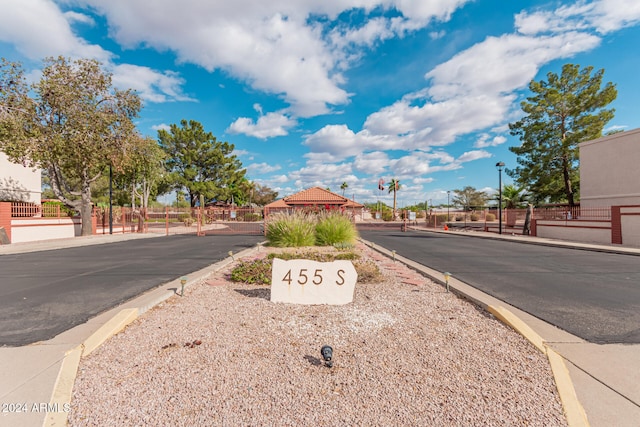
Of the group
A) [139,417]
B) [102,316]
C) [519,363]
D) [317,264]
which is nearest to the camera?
[139,417]

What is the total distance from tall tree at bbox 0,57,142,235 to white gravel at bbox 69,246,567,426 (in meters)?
17.1

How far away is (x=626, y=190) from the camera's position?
733 inches

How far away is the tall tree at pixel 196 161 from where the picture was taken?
4634 centimetres

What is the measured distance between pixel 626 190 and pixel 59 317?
26.9 m

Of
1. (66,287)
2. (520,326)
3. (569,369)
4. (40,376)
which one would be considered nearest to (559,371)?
(569,369)

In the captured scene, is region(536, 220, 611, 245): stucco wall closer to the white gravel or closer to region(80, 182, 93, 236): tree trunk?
the white gravel

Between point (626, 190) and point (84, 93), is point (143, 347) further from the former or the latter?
point (626, 190)

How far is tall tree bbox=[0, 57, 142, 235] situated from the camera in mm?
15195

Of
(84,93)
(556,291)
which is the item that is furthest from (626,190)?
(84,93)

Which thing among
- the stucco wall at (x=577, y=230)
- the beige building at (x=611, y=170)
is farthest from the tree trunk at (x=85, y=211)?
the beige building at (x=611, y=170)

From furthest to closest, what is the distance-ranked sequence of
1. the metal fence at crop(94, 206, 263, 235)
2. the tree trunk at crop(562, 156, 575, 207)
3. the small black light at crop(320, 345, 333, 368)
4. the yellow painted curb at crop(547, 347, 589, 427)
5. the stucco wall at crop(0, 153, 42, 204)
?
the tree trunk at crop(562, 156, 575, 207)
the metal fence at crop(94, 206, 263, 235)
the stucco wall at crop(0, 153, 42, 204)
the small black light at crop(320, 345, 333, 368)
the yellow painted curb at crop(547, 347, 589, 427)

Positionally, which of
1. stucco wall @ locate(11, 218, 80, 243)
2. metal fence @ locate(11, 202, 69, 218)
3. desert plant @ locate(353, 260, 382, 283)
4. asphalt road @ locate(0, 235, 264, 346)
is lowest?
asphalt road @ locate(0, 235, 264, 346)

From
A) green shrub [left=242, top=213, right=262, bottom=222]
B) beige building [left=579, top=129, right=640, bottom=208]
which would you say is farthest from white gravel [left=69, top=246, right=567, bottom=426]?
green shrub [left=242, top=213, right=262, bottom=222]

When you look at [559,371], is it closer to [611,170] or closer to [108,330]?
[108,330]
